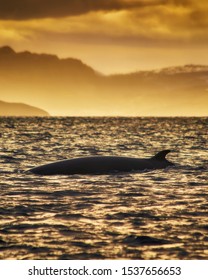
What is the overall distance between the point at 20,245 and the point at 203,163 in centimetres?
2213

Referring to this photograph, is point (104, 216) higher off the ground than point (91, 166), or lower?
lower

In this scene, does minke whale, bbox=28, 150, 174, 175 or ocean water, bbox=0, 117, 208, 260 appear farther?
minke whale, bbox=28, 150, 174, 175

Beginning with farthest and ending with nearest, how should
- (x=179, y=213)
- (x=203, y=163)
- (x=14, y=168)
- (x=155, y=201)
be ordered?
(x=203, y=163), (x=14, y=168), (x=155, y=201), (x=179, y=213)

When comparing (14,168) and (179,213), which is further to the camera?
(14,168)

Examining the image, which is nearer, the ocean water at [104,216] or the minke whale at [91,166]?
the ocean water at [104,216]

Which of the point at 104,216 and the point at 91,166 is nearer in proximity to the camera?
the point at 104,216

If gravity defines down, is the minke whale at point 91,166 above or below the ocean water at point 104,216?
above

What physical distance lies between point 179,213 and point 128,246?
14.2ft

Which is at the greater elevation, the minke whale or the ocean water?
the minke whale

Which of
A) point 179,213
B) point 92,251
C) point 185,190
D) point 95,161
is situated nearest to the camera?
point 92,251

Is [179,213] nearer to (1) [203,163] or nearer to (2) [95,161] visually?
(2) [95,161]

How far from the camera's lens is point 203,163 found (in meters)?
35.3
